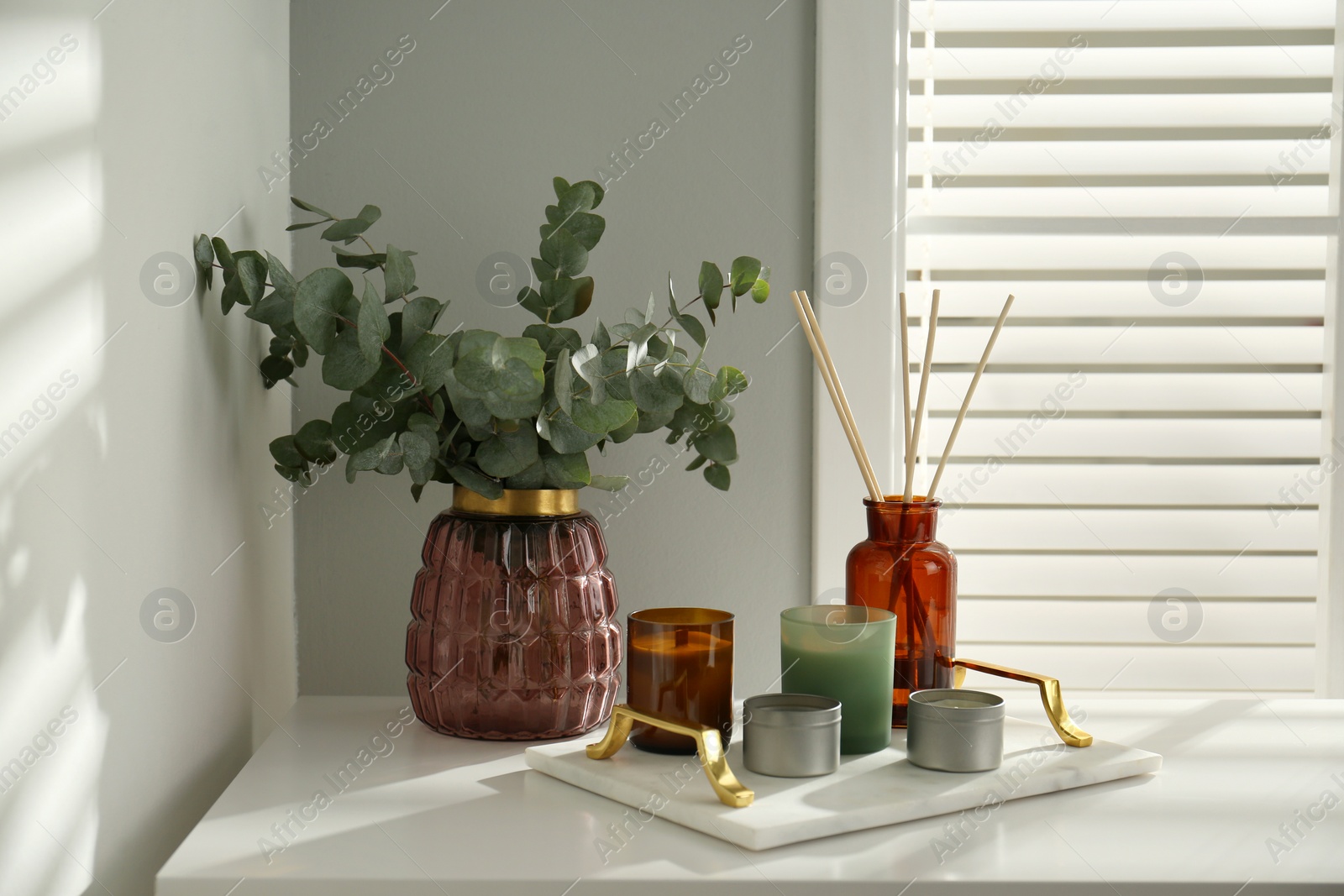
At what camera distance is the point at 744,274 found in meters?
0.97

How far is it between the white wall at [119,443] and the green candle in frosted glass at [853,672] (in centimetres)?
49

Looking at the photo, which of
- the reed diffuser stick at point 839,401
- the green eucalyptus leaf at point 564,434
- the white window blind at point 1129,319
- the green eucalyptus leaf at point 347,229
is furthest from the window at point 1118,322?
the green eucalyptus leaf at point 347,229

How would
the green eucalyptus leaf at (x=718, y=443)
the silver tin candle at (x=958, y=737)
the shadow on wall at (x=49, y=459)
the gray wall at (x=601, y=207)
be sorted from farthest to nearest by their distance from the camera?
1. the gray wall at (x=601, y=207)
2. the green eucalyptus leaf at (x=718, y=443)
3. the silver tin candle at (x=958, y=737)
4. the shadow on wall at (x=49, y=459)

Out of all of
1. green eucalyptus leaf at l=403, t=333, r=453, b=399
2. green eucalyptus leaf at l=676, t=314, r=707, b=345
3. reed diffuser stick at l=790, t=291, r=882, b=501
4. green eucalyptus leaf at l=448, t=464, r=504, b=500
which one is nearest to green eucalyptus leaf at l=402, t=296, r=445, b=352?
green eucalyptus leaf at l=403, t=333, r=453, b=399

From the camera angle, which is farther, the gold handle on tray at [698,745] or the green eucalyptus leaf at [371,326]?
the green eucalyptus leaf at [371,326]

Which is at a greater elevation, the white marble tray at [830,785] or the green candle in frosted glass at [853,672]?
the green candle in frosted glass at [853,672]

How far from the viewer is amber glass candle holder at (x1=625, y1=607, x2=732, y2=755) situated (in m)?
0.87

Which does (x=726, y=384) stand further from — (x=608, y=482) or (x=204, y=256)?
(x=204, y=256)

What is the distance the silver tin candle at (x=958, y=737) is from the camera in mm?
831

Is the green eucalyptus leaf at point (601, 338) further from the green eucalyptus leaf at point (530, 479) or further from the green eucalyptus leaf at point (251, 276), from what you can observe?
the green eucalyptus leaf at point (251, 276)

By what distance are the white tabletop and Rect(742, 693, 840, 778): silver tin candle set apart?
0.18ft

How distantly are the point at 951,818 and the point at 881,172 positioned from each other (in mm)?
705

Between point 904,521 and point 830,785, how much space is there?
0.27 metres

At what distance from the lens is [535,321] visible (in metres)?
1.20
